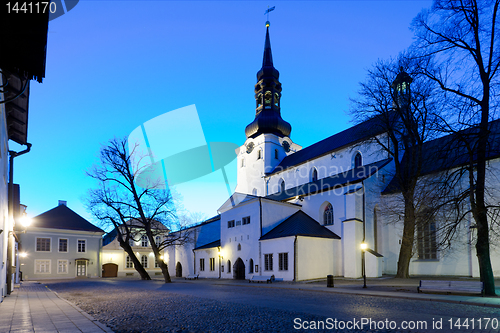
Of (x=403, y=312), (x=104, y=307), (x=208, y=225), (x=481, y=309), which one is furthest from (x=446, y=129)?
(x=208, y=225)

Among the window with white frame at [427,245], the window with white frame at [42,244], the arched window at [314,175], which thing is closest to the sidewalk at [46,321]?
the window with white frame at [427,245]

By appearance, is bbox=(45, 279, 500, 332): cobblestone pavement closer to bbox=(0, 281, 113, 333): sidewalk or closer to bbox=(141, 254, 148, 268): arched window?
bbox=(0, 281, 113, 333): sidewalk

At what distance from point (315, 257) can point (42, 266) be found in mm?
32602

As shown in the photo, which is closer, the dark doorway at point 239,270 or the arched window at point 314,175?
the dark doorway at point 239,270

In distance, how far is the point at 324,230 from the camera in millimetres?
29125

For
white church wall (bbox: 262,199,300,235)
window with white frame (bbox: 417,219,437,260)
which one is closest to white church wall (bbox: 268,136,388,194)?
white church wall (bbox: 262,199,300,235)

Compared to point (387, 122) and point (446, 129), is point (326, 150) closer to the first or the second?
point (387, 122)

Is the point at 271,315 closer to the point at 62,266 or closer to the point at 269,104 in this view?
the point at 269,104

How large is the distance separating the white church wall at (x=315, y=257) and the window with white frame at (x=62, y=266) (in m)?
31.1

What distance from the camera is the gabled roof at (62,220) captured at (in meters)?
43.1

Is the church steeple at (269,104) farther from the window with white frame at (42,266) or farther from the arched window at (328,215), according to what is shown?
the window with white frame at (42,266)

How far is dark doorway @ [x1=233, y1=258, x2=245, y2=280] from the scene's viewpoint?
3244 centimetres

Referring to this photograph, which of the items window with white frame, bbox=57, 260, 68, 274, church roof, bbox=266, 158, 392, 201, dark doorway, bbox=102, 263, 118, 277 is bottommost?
dark doorway, bbox=102, 263, 118, 277

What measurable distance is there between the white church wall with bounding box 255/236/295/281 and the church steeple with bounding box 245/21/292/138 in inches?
787
